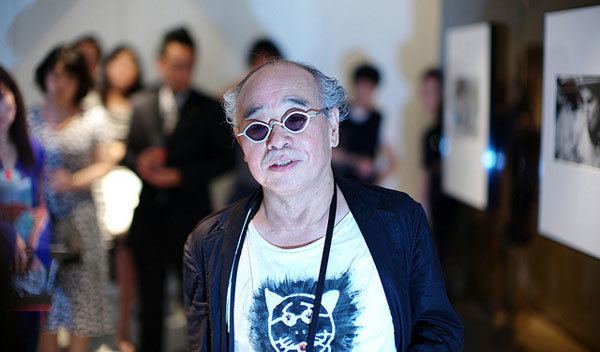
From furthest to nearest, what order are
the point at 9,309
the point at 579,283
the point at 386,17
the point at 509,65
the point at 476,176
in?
1. the point at 386,17
2. the point at 476,176
3. the point at 509,65
4. the point at 579,283
5. the point at 9,309

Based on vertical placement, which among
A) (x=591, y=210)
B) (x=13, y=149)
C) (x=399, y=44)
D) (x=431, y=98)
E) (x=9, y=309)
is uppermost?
(x=399, y=44)

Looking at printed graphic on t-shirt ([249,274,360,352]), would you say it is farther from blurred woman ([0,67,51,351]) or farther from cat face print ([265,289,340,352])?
blurred woman ([0,67,51,351])

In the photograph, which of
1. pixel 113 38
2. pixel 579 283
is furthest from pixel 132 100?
pixel 579 283

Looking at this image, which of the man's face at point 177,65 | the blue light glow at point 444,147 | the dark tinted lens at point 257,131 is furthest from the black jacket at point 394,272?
the blue light glow at point 444,147

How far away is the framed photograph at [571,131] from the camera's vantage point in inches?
122

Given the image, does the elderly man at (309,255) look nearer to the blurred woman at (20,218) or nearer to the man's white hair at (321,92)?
the man's white hair at (321,92)

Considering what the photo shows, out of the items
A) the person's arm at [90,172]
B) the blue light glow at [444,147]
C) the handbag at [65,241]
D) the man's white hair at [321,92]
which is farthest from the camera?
the blue light glow at [444,147]

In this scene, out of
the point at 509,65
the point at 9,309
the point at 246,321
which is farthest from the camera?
the point at 509,65

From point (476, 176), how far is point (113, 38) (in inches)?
87.5

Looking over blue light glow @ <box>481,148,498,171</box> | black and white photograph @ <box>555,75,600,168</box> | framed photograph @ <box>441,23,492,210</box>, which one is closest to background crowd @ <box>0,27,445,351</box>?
framed photograph @ <box>441,23,492,210</box>

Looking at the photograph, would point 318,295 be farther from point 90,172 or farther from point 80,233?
point 90,172

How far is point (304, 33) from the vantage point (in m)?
5.12

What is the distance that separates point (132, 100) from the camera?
491cm

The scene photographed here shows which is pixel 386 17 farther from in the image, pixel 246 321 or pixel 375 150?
pixel 246 321
